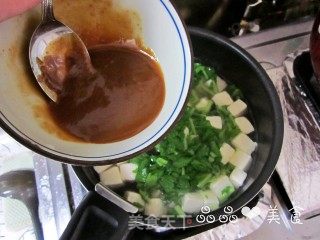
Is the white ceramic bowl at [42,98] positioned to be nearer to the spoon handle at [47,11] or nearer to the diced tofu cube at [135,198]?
the spoon handle at [47,11]

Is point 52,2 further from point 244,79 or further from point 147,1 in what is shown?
point 244,79

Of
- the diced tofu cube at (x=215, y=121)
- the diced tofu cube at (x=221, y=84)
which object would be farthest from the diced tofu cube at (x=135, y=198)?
the diced tofu cube at (x=221, y=84)

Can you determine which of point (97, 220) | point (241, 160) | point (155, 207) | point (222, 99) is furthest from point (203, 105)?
point (97, 220)

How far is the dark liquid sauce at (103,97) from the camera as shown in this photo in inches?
29.2

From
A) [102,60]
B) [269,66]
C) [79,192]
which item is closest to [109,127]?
[102,60]

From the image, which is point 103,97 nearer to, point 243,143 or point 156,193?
point 156,193

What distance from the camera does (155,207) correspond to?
954mm

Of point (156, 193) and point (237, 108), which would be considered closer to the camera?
point (156, 193)

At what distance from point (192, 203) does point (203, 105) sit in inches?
10.2

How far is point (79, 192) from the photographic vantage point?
1012 mm

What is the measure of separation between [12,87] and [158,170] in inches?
15.5

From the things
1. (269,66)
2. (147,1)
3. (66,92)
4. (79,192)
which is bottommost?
(79,192)

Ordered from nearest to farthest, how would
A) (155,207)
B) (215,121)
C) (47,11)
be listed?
(47,11) < (155,207) < (215,121)

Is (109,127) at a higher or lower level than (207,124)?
higher
